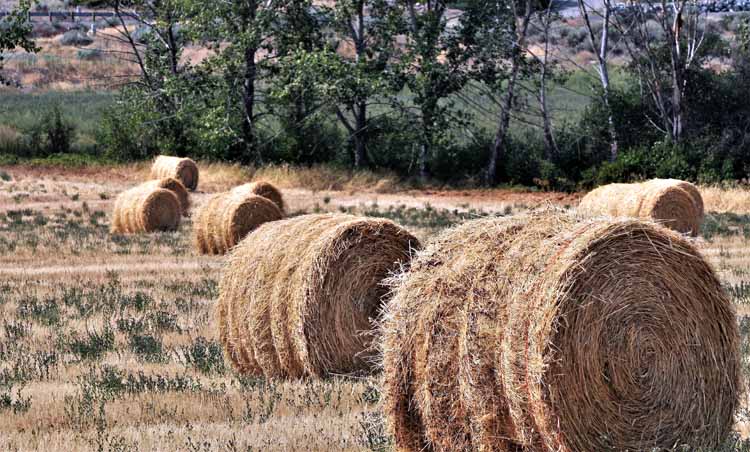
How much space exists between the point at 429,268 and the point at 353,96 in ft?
104

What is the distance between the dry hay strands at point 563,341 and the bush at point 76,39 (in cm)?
9808

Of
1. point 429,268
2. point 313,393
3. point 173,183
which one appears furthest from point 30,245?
point 429,268

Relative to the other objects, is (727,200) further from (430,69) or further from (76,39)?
(76,39)

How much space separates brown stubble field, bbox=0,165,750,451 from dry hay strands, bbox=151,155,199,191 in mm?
10195

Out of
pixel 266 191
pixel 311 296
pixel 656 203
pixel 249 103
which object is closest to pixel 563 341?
pixel 311 296

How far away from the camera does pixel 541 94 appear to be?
38.8 m

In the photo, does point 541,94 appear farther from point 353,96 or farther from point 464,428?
point 464,428

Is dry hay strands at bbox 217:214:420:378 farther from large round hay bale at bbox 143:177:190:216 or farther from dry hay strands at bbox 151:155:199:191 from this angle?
dry hay strands at bbox 151:155:199:191

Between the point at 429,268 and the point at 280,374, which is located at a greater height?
the point at 429,268

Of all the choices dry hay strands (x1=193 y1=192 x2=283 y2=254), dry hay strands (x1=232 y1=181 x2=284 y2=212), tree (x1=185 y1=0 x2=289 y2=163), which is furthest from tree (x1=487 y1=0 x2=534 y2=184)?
dry hay strands (x1=193 y1=192 x2=283 y2=254)

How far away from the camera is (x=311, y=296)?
941 cm

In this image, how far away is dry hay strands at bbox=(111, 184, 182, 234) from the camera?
75.5ft

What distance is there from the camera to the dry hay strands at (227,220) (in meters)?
19.5

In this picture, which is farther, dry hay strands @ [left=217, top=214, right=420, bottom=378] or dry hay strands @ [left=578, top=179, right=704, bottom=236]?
dry hay strands @ [left=578, top=179, right=704, bottom=236]
